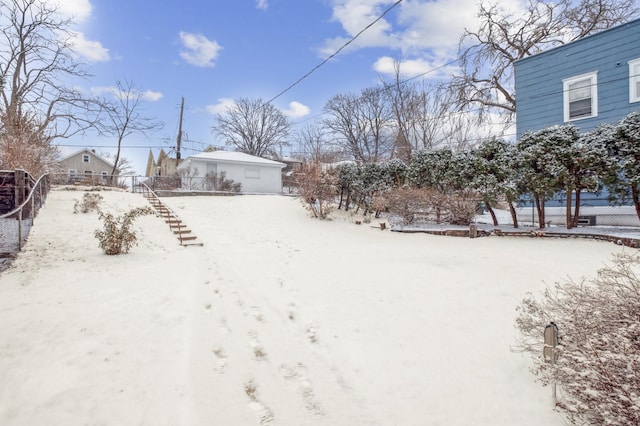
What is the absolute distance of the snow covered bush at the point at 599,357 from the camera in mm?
1828

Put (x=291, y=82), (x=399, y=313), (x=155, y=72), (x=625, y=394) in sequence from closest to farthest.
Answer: (x=625, y=394)
(x=399, y=313)
(x=291, y=82)
(x=155, y=72)

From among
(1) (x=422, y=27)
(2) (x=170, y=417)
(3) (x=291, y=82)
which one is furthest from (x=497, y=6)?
(2) (x=170, y=417)

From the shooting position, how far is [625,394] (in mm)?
1807

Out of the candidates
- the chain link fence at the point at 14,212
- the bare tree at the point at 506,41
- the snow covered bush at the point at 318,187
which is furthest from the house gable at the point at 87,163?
the bare tree at the point at 506,41

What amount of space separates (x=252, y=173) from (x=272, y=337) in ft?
71.9

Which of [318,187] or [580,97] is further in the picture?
[318,187]

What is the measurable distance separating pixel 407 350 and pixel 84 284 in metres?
4.77

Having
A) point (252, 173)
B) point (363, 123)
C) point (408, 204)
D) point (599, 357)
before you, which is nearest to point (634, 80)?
point (408, 204)

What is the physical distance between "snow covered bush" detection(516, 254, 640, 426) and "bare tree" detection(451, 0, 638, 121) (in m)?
18.2

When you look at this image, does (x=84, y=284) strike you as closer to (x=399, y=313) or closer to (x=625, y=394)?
(x=399, y=313)

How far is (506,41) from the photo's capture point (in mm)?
17641

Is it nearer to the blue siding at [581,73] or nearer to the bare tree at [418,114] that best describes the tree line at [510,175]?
the blue siding at [581,73]

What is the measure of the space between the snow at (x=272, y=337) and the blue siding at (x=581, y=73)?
5.77m

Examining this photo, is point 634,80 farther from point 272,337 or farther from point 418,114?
point 272,337
